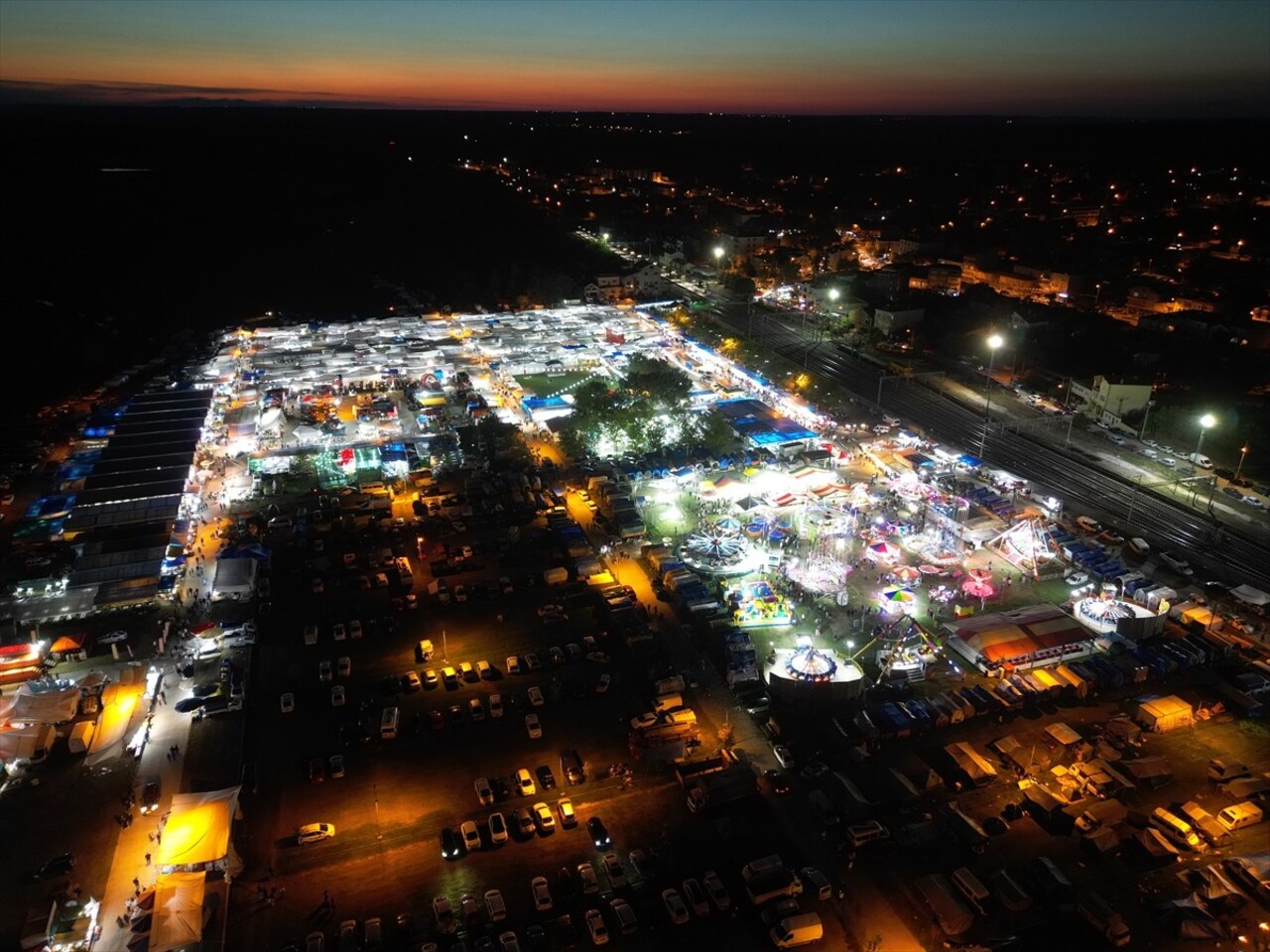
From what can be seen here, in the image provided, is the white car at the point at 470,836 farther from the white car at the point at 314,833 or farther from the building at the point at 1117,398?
the building at the point at 1117,398

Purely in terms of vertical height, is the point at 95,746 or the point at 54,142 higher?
the point at 54,142

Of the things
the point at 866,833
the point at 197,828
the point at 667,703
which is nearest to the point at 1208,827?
the point at 866,833

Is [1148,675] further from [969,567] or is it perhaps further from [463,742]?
[463,742]

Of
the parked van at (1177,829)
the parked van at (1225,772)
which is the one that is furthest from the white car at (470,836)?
the parked van at (1225,772)

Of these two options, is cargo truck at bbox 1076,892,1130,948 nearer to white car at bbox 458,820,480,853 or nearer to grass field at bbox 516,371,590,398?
white car at bbox 458,820,480,853

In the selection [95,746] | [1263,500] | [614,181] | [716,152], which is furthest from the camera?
[716,152]

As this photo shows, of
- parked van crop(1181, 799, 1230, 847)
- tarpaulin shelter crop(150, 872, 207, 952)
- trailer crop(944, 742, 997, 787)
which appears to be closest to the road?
parked van crop(1181, 799, 1230, 847)

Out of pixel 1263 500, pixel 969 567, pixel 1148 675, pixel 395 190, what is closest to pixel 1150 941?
pixel 1148 675
